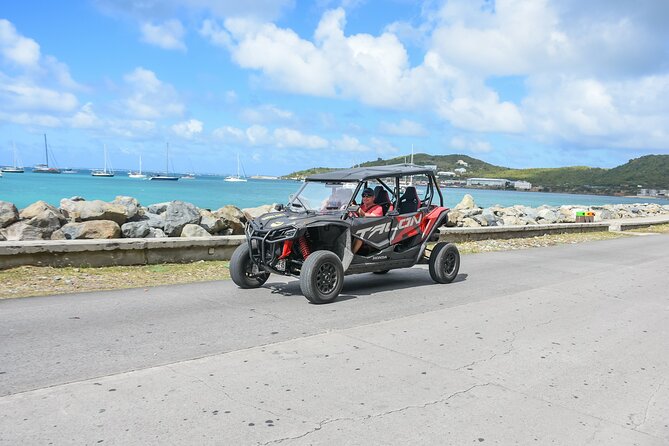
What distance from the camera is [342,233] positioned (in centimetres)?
884

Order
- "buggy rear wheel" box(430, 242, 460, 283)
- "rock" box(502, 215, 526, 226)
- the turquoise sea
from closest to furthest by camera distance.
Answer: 1. "buggy rear wheel" box(430, 242, 460, 283)
2. "rock" box(502, 215, 526, 226)
3. the turquoise sea

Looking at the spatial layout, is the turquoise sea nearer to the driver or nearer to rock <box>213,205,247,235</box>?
rock <box>213,205,247,235</box>

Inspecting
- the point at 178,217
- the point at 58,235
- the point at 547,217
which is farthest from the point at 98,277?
the point at 547,217

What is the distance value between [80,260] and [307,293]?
15.0 ft

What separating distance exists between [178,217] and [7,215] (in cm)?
394

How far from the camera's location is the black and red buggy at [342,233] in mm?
8375

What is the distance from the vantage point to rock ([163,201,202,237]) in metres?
14.5

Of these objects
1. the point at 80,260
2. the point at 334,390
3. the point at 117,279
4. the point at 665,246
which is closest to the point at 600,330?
the point at 334,390

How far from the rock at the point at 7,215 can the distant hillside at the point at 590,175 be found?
10276 centimetres

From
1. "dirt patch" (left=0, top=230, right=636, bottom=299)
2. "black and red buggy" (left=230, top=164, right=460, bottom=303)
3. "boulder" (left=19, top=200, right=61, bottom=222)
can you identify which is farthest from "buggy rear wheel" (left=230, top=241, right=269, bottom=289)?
"boulder" (left=19, top=200, right=61, bottom=222)

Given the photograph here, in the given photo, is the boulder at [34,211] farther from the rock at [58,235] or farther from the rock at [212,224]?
the rock at [212,224]

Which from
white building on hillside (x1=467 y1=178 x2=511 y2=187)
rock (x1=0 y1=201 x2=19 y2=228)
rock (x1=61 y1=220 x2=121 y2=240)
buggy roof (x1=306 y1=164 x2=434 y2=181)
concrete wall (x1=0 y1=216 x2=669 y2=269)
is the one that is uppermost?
white building on hillside (x1=467 y1=178 x2=511 y2=187)

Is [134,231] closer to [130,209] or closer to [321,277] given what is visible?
[130,209]

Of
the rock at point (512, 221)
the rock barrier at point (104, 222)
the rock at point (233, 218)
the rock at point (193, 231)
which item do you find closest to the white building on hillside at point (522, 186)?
the rock at point (512, 221)
